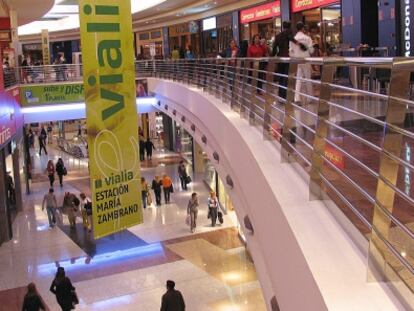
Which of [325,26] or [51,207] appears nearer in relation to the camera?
[51,207]

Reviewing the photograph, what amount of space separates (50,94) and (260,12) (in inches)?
374

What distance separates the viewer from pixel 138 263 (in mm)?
13719

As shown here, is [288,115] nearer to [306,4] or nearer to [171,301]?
[171,301]

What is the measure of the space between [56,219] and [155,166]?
951cm

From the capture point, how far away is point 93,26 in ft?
19.9

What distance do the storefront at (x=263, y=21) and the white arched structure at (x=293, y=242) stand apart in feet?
57.0

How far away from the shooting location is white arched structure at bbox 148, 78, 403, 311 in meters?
2.23

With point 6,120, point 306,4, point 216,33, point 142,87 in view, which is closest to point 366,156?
point 6,120

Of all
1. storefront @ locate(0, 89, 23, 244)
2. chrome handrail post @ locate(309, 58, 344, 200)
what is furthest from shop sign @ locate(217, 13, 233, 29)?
chrome handrail post @ locate(309, 58, 344, 200)

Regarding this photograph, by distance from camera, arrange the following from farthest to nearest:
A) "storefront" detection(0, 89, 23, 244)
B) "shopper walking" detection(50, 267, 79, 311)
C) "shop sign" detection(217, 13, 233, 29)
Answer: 1. "shop sign" detection(217, 13, 233, 29)
2. "storefront" detection(0, 89, 23, 244)
3. "shopper walking" detection(50, 267, 79, 311)

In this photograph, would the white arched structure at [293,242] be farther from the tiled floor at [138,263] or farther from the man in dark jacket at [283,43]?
the tiled floor at [138,263]

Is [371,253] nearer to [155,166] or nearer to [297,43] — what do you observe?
[297,43]

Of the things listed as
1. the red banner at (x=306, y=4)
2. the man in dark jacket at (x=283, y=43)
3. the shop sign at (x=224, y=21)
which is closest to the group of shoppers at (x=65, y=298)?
the man in dark jacket at (x=283, y=43)

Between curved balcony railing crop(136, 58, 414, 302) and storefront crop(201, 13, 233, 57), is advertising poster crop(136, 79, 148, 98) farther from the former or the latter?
curved balcony railing crop(136, 58, 414, 302)
